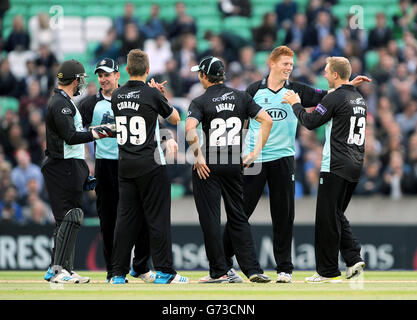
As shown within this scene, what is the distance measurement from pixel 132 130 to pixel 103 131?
1.30ft

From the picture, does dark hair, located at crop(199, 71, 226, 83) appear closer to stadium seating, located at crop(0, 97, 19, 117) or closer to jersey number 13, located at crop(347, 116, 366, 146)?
jersey number 13, located at crop(347, 116, 366, 146)

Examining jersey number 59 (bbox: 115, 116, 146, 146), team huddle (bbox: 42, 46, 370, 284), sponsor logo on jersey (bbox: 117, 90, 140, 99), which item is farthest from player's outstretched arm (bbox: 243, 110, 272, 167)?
sponsor logo on jersey (bbox: 117, 90, 140, 99)

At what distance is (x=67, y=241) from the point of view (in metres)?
9.77

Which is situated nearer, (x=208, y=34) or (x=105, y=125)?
(x=105, y=125)

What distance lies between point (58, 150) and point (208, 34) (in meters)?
9.91

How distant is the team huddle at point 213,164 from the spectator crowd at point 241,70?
5.56 meters

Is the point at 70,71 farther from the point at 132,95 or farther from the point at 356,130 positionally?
the point at 356,130

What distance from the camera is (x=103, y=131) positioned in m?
9.90

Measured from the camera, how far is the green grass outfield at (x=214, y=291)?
27.9ft

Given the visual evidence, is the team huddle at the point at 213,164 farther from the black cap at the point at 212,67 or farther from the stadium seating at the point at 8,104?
the stadium seating at the point at 8,104

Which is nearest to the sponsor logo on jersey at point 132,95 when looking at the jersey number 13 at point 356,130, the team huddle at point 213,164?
the team huddle at point 213,164
